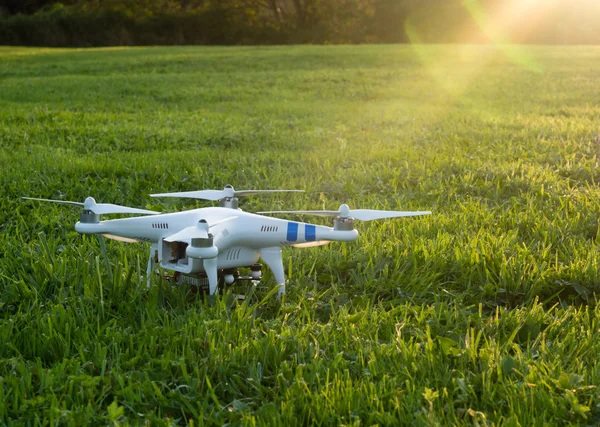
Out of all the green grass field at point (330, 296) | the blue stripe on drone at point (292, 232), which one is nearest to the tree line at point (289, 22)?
the green grass field at point (330, 296)

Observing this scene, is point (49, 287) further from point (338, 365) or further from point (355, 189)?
point (355, 189)

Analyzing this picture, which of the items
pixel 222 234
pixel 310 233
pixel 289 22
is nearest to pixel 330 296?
pixel 310 233

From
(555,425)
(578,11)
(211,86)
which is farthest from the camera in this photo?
(578,11)

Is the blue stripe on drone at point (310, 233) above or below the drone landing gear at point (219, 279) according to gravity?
above

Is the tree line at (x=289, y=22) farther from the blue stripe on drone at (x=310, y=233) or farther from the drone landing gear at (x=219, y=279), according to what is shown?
the blue stripe on drone at (x=310, y=233)

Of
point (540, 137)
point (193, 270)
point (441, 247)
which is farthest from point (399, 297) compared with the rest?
point (540, 137)

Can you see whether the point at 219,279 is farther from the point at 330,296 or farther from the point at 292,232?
the point at 330,296
